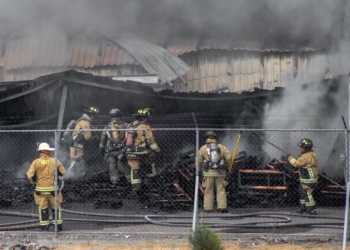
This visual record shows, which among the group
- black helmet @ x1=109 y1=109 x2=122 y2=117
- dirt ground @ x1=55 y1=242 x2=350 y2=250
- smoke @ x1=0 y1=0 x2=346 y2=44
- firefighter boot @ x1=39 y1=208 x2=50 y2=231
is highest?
smoke @ x1=0 y1=0 x2=346 y2=44

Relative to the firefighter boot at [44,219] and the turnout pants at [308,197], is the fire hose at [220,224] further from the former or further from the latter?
the turnout pants at [308,197]

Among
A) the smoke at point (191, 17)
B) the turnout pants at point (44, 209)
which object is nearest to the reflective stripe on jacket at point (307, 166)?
the turnout pants at point (44, 209)

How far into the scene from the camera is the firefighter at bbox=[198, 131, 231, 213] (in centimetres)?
1197

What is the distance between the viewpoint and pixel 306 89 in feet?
49.5

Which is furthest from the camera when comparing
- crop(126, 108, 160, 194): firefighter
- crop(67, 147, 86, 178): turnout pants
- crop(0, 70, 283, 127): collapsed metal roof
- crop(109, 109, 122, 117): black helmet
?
crop(0, 70, 283, 127): collapsed metal roof

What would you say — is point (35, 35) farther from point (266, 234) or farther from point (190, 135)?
point (266, 234)

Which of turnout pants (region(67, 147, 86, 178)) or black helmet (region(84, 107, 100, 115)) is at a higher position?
black helmet (region(84, 107, 100, 115))

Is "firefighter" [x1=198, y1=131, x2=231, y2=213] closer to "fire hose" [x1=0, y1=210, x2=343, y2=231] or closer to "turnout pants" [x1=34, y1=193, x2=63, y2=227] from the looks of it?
"fire hose" [x1=0, y1=210, x2=343, y2=231]

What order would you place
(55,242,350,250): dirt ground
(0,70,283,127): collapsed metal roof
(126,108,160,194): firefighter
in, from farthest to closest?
Result: (0,70,283,127): collapsed metal roof
(126,108,160,194): firefighter
(55,242,350,250): dirt ground

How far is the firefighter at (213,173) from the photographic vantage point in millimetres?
11969

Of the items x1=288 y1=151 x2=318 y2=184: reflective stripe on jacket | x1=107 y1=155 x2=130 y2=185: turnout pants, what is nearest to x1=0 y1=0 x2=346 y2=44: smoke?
x1=107 y1=155 x2=130 y2=185: turnout pants

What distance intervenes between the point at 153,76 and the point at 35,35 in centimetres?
346

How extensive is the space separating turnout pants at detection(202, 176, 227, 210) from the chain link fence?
0.09m

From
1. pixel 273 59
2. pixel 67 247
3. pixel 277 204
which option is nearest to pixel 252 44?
pixel 273 59
